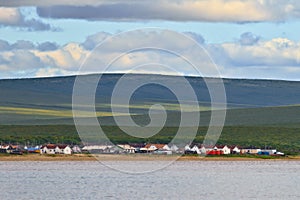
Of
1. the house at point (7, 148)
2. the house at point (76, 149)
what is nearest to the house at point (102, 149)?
the house at point (76, 149)

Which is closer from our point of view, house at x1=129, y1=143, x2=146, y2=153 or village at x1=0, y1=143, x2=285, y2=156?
village at x1=0, y1=143, x2=285, y2=156

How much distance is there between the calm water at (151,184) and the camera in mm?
53509

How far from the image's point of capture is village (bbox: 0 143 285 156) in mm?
102750

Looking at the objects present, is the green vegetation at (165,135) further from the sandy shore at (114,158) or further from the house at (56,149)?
the sandy shore at (114,158)

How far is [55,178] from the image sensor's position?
6600 cm

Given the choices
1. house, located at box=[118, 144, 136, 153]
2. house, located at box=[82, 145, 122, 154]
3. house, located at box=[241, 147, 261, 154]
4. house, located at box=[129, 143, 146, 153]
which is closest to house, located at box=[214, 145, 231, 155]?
house, located at box=[241, 147, 261, 154]

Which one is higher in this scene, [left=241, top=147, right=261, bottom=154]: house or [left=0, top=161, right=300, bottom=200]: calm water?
[left=241, top=147, right=261, bottom=154]: house

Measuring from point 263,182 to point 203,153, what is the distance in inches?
1575

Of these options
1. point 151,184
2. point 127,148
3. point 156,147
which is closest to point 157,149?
point 156,147

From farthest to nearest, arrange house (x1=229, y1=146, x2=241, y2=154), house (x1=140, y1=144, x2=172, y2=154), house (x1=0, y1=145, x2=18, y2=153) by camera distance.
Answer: house (x1=229, y1=146, x2=241, y2=154) < house (x1=140, y1=144, x2=172, y2=154) < house (x1=0, y1=145, x2=18, y2=153)

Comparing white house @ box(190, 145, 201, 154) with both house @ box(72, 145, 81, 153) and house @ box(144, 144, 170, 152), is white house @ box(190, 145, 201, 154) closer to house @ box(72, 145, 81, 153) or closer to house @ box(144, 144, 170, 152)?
house @ box(144, 144, 170, 152)

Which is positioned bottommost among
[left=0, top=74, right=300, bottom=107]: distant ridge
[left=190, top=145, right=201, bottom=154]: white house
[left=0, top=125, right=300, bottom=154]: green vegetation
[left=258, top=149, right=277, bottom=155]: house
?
[left=258, top=149, right=277, bottom=155]: house

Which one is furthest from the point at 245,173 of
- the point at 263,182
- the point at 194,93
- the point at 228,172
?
the point at 194,93

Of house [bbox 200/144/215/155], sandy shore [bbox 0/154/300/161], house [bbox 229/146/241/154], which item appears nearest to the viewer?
sandy shore [bbox 0/154/300/161]
